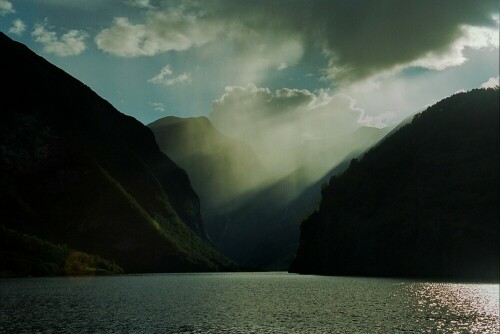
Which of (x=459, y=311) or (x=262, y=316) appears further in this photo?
(x=459, y=311)

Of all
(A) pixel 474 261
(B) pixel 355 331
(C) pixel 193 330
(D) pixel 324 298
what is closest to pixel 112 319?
(C) pixel 193 330

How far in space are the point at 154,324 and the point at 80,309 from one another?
2405cm

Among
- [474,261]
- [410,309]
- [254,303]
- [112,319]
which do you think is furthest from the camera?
[474,261]

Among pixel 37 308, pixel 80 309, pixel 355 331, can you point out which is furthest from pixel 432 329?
pixel 37 308

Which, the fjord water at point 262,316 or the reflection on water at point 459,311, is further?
the reflection on water at point 459,311

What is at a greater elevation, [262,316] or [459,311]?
[459,311]

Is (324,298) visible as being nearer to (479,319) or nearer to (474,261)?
(479,319)

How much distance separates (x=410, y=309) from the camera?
8025 cm

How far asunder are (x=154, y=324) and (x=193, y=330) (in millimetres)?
7473

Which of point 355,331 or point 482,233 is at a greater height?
point 482,233

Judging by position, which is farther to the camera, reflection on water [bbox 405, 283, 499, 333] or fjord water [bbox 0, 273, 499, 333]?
reflection on water [bbox 405, 283, 499, 333]

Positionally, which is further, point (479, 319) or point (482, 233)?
point (482, 233)

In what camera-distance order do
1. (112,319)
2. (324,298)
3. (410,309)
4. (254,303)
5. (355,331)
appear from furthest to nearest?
(324,298) → (254,303) → (410,309) → (112,319) → (355,331)

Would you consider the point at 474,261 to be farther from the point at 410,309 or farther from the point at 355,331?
the point at 355,331
